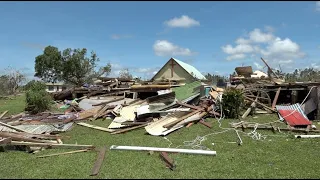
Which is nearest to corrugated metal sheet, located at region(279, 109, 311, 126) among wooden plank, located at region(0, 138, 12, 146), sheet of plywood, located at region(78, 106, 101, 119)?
sheet of plywood, located at region(78, 106, 101, 119)

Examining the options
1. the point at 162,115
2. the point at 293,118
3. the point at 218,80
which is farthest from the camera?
the point at 218,80

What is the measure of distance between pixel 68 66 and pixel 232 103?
109 ft

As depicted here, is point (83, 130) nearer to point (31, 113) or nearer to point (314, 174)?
point (31, 113)

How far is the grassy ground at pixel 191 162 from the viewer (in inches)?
251

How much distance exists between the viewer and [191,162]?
7.18 m

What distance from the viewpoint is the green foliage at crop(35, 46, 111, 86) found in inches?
1670

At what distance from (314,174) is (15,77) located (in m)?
40.8

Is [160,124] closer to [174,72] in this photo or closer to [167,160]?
[167,160]

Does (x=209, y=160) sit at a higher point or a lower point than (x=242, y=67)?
lower

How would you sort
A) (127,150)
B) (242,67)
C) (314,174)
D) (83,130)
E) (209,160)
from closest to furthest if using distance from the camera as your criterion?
(314,174) < (209,160) < (127,150) < (83,130) < (242,67)

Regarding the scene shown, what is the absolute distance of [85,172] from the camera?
6492 mm

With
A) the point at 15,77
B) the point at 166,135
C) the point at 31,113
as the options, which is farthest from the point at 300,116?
the point at 15,77

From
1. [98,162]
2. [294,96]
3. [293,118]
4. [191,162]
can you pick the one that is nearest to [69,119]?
[98,162]

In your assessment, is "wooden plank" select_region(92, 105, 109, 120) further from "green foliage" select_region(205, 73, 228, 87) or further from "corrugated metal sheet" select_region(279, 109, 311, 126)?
"green foliage" select_region(205, 73, 228, 87)
